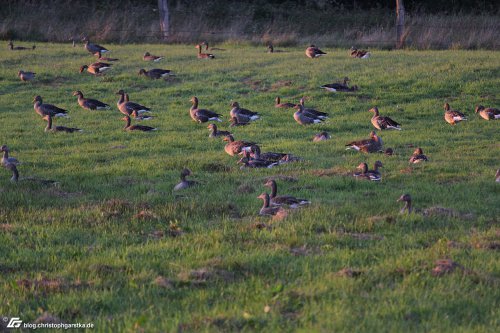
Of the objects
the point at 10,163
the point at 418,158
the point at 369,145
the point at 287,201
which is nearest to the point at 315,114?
the point at 369,145

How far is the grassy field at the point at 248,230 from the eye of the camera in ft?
23.6

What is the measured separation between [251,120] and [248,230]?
1170 cm

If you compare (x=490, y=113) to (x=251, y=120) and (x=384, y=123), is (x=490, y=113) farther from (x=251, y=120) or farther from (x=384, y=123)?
(x=251, y=120)

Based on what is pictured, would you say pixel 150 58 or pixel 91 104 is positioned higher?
pixel 91 104

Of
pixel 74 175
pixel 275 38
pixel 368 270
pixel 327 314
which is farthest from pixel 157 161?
pixel 275 38

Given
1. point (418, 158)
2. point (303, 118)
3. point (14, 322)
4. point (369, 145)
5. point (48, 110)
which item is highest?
point (14, 322)

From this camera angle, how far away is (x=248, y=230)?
10.1 meters

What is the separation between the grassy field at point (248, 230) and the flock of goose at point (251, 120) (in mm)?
294

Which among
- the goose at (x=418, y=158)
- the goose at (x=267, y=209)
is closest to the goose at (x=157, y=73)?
the goose at (x=418, y=158)

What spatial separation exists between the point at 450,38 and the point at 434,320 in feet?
109

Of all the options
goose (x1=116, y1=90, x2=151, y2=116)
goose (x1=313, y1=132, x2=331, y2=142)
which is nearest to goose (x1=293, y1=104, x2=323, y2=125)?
goose (x1=313, y1=132, x2=331, y2=142)

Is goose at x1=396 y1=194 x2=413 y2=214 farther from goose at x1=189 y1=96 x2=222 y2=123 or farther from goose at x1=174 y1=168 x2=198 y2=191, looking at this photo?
goose at x1=189 y1=96 x2=222 y2=123

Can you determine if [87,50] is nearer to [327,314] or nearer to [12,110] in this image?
[12,110]

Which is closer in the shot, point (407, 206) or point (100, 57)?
point (407, 206)
